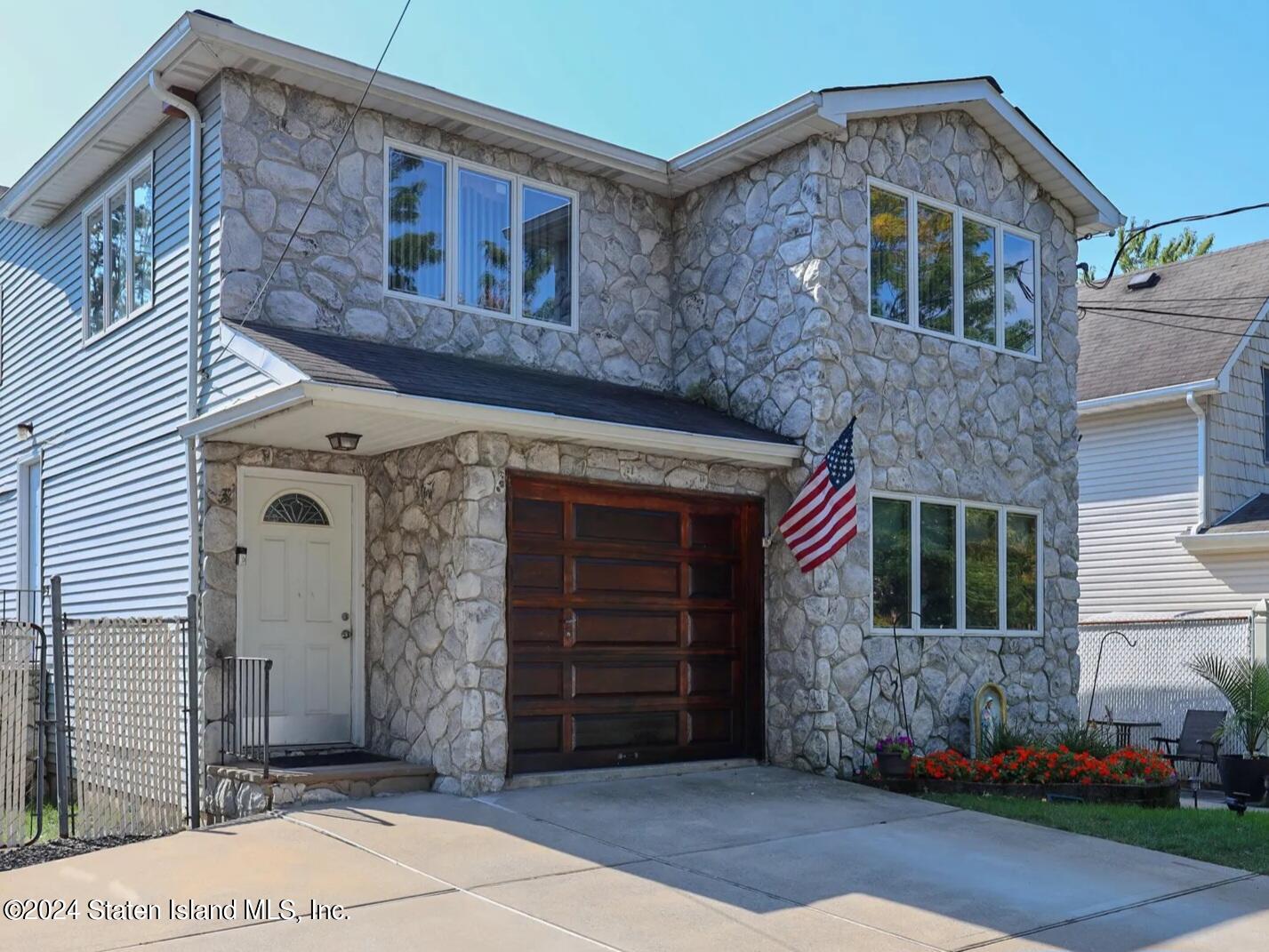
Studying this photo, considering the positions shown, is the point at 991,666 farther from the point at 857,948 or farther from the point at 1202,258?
the point at 1202,258

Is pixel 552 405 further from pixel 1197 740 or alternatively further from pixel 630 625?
pixel 1197 740

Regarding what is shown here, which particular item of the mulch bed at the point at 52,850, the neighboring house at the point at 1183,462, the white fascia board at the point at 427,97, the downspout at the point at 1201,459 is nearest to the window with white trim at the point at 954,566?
the white fascia board at the point at 427,97

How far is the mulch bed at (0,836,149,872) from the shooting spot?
26.8 ft

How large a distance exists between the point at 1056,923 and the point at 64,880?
5347mm

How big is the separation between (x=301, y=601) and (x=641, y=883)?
14.3 feet

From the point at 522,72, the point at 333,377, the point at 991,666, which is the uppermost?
the point at 522,72

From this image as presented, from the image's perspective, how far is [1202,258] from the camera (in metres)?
20.6

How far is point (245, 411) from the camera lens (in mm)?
8859

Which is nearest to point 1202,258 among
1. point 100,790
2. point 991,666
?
point 991,666

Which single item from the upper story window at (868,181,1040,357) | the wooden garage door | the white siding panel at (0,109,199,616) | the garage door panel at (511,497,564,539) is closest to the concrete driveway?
the wooden garage door

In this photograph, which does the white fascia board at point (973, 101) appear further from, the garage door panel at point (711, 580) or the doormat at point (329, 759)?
the doormat at point (329, 759)

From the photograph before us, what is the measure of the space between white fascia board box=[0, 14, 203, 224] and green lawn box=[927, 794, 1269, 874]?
827 cm

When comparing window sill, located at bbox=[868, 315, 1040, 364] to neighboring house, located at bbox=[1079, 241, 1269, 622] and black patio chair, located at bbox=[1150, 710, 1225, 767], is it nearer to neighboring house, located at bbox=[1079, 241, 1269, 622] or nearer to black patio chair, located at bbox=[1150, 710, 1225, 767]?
black patio chair, located at bbox=[1150, 710, 1225, 767]

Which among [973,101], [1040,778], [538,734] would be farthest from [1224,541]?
[538,734]
